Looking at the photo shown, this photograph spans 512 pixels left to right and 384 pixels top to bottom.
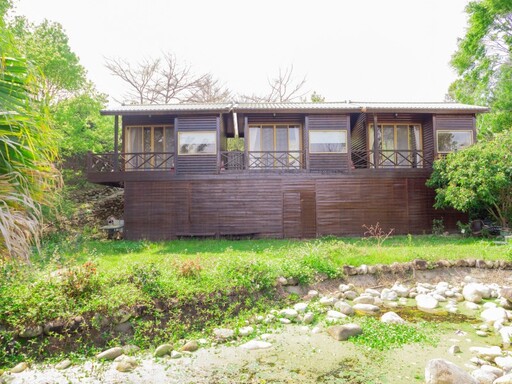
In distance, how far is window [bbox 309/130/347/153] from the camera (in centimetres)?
1213

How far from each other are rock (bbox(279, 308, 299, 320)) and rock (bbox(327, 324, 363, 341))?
73 centimetres

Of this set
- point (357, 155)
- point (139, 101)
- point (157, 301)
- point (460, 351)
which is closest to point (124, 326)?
point (157, 301)

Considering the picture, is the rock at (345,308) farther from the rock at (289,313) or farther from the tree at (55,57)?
the tree at (55,57)

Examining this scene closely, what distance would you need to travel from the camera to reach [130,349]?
13.3 ft

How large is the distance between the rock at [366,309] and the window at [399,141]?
8.88m

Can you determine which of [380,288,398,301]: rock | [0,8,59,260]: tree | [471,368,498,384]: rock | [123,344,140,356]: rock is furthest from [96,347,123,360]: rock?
[380,288,398,301]: rock

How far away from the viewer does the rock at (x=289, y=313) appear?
505 centimetres

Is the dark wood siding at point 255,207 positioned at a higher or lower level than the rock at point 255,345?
higher

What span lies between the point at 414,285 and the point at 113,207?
1339cm

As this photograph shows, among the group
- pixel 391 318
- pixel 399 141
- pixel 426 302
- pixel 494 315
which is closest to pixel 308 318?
pixel 391 318

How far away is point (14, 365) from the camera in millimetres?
3627

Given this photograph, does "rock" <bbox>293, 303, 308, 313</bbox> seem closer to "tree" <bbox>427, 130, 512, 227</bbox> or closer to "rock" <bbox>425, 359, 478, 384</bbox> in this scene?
"rock" <bbox>425, 359, 478, 384</bbox>

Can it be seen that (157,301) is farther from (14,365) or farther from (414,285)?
(414,285)

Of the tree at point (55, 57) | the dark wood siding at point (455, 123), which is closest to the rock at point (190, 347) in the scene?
the dark wood siding at point (455, 123)
